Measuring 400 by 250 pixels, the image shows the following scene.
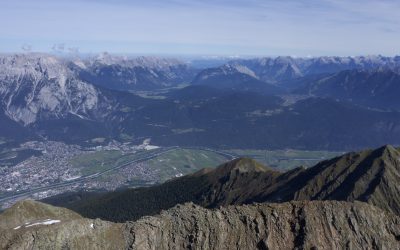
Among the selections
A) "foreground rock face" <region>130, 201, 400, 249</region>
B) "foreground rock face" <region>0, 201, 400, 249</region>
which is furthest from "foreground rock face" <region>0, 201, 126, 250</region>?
"foreground rock face" <region>130, 201, 400, 249</region>

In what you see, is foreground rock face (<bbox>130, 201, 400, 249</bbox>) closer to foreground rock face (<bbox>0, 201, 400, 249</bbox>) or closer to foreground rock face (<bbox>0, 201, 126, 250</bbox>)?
foreground rock face (<bbox>0, 201, 400, 249</bbox>)

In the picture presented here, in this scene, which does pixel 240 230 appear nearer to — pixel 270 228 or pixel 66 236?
pixel 270 228

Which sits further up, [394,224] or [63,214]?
[394,224]

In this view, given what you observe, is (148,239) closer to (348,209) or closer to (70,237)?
(70,237)

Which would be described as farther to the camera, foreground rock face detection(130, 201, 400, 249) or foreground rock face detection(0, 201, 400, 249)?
foreground rock face detection(130, 201, 400, 249)

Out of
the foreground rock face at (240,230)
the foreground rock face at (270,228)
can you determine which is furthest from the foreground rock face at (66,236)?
the foreground rock face at (270,228)

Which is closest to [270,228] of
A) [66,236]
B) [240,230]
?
[240,230]

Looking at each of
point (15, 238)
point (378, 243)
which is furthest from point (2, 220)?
point (378, 243)

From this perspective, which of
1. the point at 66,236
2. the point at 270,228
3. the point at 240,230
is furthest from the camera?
the point at 240,230

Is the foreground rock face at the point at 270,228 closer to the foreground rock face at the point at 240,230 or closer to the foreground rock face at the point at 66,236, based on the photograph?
the foreground rock face at the point at 240,230
